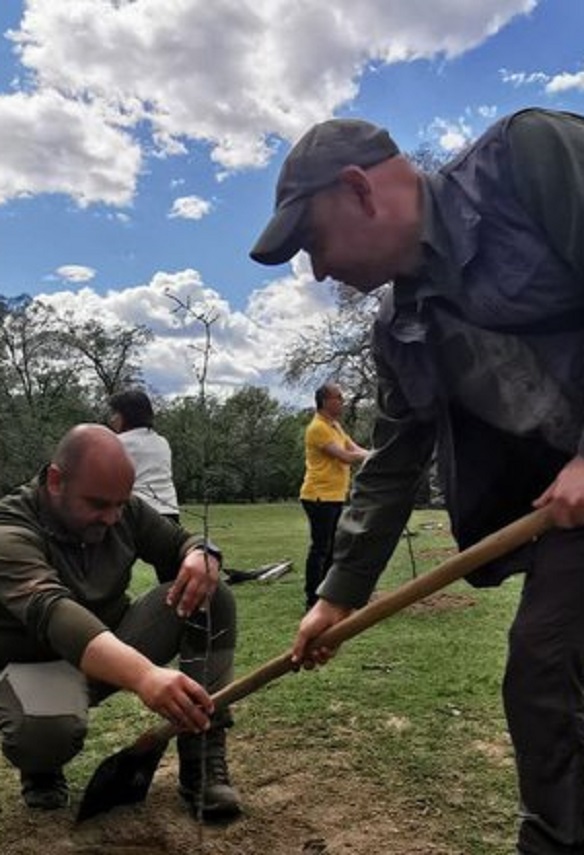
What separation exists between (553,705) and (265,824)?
138cm

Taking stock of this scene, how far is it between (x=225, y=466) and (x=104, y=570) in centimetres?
61

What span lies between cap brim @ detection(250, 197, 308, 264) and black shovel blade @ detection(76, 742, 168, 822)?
180 cm

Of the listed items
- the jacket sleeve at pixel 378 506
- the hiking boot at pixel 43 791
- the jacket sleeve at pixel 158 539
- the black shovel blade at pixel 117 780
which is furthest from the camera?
the jacket sleeve at pixel 158 539

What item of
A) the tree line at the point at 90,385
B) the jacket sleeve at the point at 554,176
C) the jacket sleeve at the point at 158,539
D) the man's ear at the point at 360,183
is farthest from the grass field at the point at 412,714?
the tree line at the point at 90,385

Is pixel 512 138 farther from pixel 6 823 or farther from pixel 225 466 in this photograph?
pixel 6 823

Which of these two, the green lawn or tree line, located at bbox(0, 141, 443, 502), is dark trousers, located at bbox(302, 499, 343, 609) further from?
tree line, located at bbox(0, 141, 443, 502)

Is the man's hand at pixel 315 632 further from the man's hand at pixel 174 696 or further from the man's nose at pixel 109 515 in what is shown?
the man's nose at pixel 109 515

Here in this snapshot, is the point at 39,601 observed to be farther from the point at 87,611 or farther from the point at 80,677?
the point at 80,677

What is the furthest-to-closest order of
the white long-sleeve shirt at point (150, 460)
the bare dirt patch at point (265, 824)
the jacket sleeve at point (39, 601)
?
the white long-sleeve shirt at point (150, 460) < the bare dirt patch at point (265, 824) < the jacket sleeve at point (39, 601)

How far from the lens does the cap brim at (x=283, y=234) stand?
2.41 meters

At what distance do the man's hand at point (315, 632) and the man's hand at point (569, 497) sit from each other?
1004mm

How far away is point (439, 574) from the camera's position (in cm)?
251

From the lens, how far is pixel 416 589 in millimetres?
2586

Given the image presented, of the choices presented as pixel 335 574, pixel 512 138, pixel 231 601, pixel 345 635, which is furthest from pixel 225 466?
pixel 512 138
